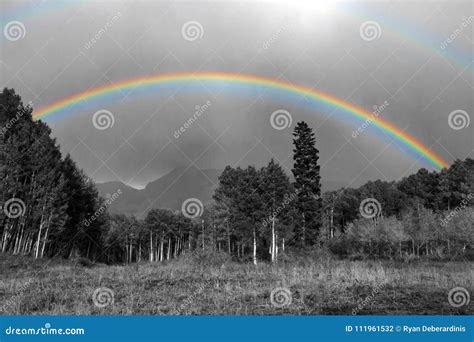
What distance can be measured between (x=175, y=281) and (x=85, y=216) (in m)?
50.8

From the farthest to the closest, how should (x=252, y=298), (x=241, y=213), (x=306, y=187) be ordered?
1. (x=306, y=187)
2. (x=241, y=213)
3. (x=252, y=298)

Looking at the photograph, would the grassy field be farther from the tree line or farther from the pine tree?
the pine tree

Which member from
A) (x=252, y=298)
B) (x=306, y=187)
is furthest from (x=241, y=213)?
(x=252, y=298)

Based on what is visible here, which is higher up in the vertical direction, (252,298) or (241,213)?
(241,213)

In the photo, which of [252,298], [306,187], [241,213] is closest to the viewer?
[252,298]

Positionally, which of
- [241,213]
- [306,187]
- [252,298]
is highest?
[306,187]

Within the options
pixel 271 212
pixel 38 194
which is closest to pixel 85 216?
pixel 38 194

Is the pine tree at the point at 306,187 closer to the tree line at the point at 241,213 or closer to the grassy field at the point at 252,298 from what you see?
the tree line at the point at 241,213

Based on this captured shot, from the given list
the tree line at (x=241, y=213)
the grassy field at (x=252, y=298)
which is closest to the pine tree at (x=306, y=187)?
the tree line at (x=241, y=213)

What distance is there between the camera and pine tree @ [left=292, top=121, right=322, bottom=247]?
49.9 metres

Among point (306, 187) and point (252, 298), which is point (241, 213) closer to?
point (306, 187)

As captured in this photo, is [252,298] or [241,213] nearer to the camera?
[252,298]

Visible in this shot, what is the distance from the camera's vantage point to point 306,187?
180ft

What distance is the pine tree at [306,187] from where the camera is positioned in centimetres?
4994
